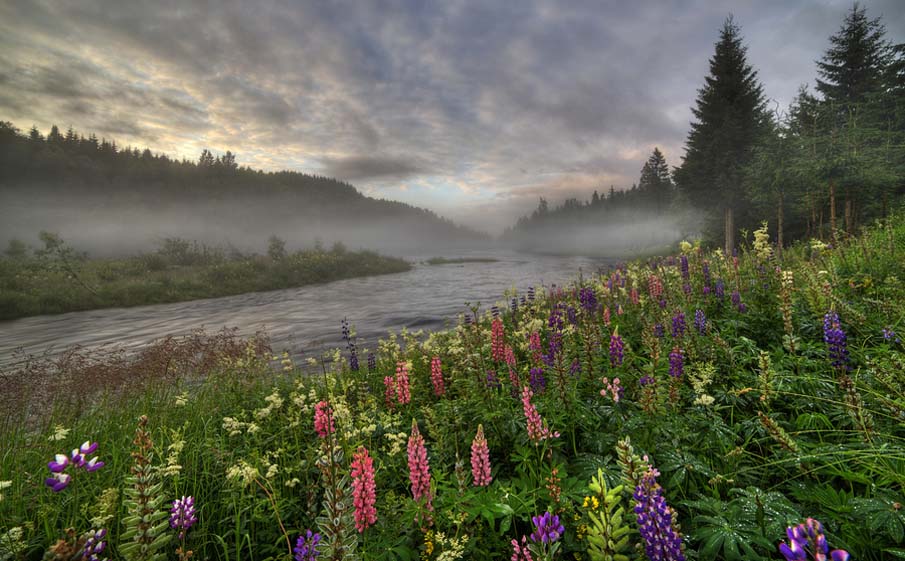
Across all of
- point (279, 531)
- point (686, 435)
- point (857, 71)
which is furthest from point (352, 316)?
point (857, 71)

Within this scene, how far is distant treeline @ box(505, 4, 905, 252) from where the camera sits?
64.2ft

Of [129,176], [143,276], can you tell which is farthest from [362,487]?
[129,176]

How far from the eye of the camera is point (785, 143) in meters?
20.8

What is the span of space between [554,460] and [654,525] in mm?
1768

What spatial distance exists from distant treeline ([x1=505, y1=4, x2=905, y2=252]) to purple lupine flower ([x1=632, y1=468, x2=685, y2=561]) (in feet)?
80.8

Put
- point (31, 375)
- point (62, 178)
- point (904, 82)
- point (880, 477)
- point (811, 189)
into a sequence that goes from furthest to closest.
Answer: point (62, 178) < point (904, 82) < point (811, 189) < point (31, 375) < point (880, 477)

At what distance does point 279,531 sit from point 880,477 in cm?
482

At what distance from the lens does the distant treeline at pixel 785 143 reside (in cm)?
1955

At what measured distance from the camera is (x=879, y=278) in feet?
20.0

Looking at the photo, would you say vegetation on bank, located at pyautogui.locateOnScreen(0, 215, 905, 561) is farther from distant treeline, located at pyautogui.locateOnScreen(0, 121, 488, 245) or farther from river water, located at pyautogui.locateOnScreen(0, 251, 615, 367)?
distant treeline, located at pyautogui.locateOnScreen(0, 121, 488, 245)

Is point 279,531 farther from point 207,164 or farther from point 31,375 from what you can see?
point 207,164

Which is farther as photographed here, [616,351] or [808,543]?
[616,351]

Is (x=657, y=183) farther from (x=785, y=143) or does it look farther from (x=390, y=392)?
(x=390, y=392)

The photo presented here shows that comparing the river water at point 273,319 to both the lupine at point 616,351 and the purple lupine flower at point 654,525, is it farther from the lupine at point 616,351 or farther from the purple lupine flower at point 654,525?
the purple lupine flower at point 654,525
